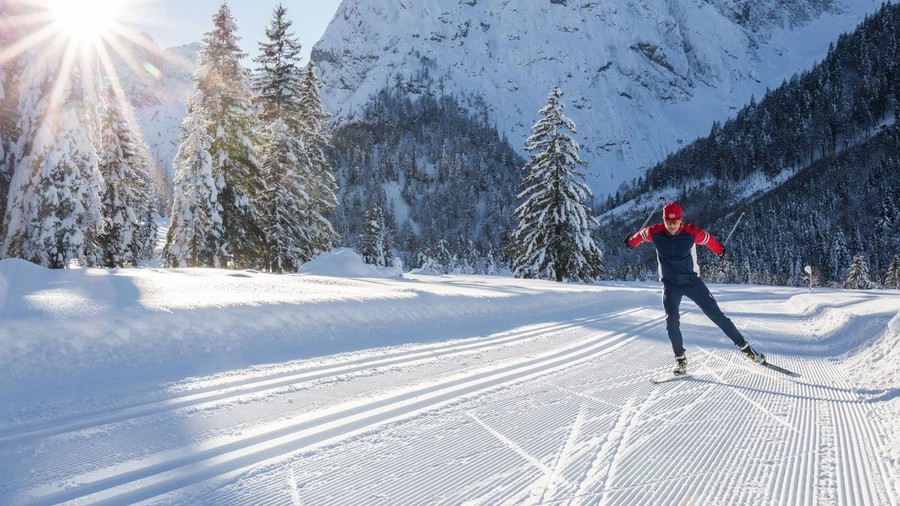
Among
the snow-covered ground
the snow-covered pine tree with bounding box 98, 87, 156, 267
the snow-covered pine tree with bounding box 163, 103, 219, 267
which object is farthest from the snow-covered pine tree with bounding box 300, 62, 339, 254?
the snow-covered ground

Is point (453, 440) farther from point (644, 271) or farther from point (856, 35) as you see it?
point (856, 35)

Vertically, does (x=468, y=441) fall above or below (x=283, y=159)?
below

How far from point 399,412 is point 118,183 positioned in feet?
99.7

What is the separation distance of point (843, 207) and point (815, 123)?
50.6 metres

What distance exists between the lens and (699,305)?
532cm

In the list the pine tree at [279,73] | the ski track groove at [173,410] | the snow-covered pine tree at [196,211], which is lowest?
the ski track groove at [173,410]

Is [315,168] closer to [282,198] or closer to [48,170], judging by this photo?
[282,198]

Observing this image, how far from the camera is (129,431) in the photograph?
3.46 metres

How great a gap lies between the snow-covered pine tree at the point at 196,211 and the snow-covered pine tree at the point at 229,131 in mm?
452

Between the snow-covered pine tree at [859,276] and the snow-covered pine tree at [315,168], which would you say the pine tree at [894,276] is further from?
the snow-covered pine tree at [315,168]

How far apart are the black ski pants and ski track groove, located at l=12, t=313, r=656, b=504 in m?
1.59

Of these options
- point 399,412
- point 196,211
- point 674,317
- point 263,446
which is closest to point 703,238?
point 674,317

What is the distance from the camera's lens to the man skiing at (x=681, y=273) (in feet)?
17.6

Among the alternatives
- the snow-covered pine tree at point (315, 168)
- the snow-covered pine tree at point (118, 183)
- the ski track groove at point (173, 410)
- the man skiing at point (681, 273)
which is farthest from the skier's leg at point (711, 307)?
the snow-covered pine tree at point (118, 183)
